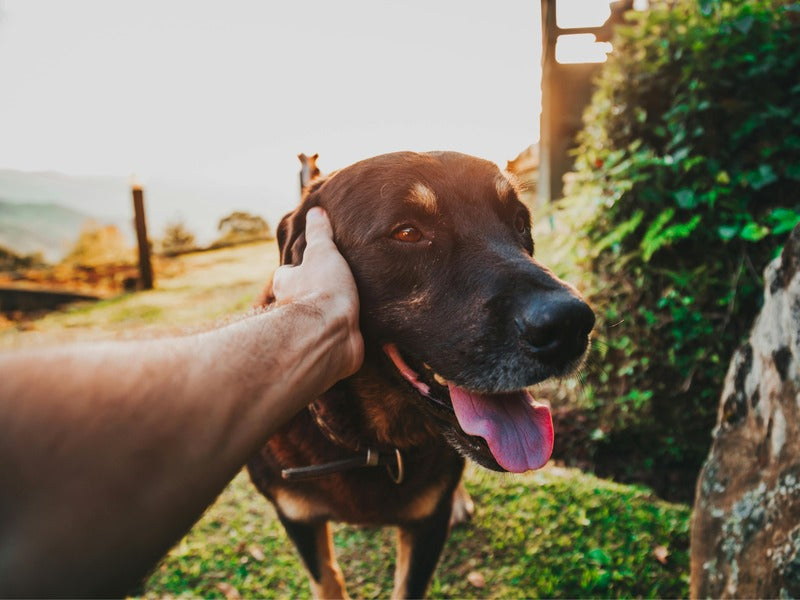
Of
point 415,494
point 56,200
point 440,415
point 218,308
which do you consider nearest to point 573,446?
point 415,494

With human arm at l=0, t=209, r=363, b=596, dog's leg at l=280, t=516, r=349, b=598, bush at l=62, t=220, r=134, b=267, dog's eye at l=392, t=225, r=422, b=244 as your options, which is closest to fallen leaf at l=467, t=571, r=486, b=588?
dog's leg at l=280, t=516, r=349, b=598

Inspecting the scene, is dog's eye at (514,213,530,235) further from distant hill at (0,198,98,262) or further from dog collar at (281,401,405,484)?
distant hill at (0,198,98,262)

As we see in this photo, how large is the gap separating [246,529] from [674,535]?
2.82m

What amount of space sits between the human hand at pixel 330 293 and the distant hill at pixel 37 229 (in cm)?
1238

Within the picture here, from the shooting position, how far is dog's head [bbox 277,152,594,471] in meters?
1.83

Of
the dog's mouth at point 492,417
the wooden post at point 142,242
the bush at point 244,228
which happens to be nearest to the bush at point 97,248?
the wooden post at point 142,242

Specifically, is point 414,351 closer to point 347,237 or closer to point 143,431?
point 347,237

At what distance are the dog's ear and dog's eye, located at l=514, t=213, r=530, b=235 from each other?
97 cm

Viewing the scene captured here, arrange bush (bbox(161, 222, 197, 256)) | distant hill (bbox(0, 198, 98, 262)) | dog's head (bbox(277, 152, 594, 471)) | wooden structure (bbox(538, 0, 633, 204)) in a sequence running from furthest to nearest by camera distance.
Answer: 1. bush (bbox(161, 222, 197, 256))
2. distant hill (bbox(0, 198, 98, 262))
3. wooden structure (bbox(538, 0, 633, 204))
4. dog's head (bbox(277, 152, 594, 471))

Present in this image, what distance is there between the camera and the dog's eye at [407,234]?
7.19ft

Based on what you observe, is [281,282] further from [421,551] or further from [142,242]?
[142,242]

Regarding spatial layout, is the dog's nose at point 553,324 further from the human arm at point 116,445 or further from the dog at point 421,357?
the human arm at point 116,445

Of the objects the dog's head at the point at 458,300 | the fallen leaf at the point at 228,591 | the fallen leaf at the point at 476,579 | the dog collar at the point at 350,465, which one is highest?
the dog's head at the point at 458,300

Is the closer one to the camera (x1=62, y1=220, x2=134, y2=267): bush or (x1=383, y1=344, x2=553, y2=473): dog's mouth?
(x1=383, y1=344, x2=553, y2=473): dog's mouth
